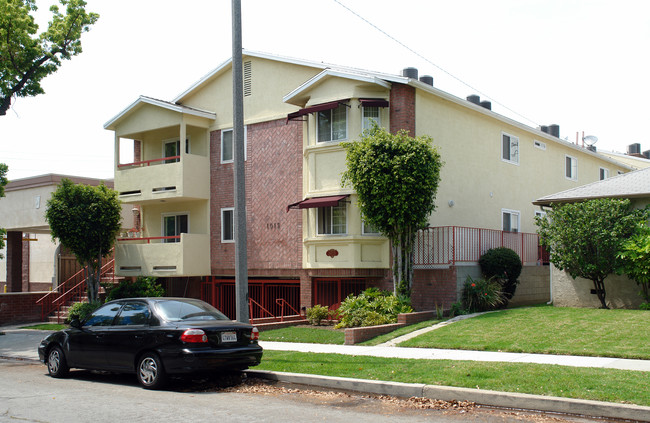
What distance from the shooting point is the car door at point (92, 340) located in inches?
440

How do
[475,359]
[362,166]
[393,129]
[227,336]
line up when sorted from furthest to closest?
[393,129]
[362,166]
[475,359]
[227,336]

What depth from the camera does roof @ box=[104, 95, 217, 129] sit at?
2242cm

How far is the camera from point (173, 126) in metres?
23.3

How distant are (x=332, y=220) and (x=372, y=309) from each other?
370 cm

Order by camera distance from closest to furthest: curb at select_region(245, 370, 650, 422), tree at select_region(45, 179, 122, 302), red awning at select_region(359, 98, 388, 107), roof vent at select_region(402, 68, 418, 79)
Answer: curb at select_region(245, 370, 650, 422) → red awning at select_region(359, 98, 388, 107) → tree at select_region(45, 179, 122, 302) → roof vent at select_region(402, 68, 418, 79)

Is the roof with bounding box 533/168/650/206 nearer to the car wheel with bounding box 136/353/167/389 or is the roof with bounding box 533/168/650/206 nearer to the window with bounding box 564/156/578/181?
the window with bounding box 564/156/578/181

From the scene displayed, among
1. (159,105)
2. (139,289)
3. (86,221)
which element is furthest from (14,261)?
(159,105)

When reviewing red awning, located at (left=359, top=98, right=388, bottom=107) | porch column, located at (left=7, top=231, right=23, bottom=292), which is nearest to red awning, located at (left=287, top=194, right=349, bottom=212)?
red awning, located at (left=359, top=98, right=388, bottom=107)

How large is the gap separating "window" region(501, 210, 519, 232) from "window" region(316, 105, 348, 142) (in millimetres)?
7701

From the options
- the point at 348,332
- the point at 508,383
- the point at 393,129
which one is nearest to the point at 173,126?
the point at 393,129

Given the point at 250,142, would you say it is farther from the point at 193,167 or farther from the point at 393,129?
the point at 393,129

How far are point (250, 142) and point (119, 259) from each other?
6770 mm

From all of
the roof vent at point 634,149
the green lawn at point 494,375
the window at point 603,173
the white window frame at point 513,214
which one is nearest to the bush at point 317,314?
the green lawn at point 494,375

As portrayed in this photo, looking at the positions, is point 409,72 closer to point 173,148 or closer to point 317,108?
point 317,108
